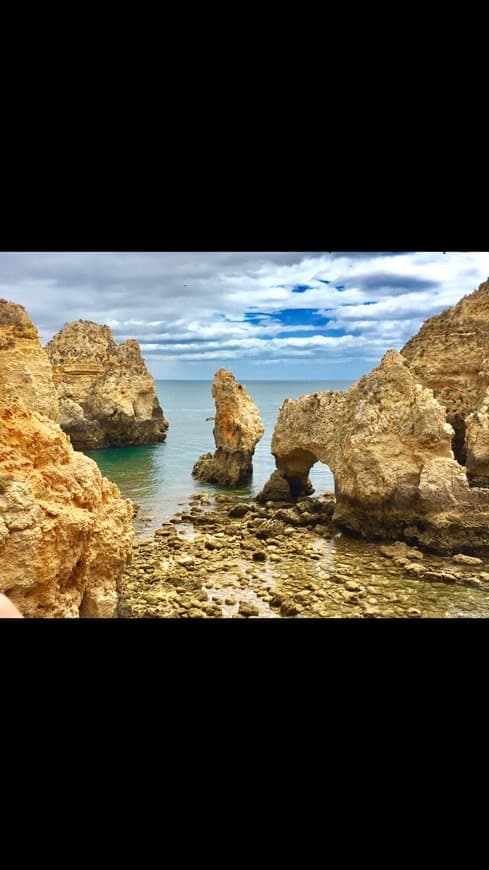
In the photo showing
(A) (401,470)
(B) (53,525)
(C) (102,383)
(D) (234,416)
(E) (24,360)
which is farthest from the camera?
(C) (102,383)

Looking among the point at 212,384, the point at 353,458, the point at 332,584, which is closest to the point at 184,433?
the point at 212,384

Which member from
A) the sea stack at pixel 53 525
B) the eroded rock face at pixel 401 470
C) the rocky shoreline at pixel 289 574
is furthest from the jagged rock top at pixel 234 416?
the sea stack at pixel 53 525

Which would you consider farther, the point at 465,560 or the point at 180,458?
the point at 180,458

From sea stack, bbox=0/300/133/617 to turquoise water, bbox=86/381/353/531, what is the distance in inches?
274

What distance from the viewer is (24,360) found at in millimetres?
8617

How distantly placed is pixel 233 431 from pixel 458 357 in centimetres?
551

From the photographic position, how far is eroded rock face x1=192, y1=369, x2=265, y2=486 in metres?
14.5

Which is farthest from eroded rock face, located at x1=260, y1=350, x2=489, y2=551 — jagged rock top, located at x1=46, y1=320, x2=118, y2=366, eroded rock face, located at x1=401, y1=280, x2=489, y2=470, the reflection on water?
jagged rock top, located at x1=46, y1=320, x2=118, y2=366

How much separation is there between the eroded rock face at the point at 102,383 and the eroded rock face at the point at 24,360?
449 inches

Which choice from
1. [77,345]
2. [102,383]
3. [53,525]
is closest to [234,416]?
[102,383]

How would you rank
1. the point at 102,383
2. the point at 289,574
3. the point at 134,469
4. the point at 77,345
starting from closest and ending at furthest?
1. the point at 289,574
2. the point at 134,469
3. the point at 102,383
4. the point at 77,345

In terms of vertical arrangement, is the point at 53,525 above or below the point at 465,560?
above

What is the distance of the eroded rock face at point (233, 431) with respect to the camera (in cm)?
1445

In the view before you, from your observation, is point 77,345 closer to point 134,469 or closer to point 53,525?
point 134,469
